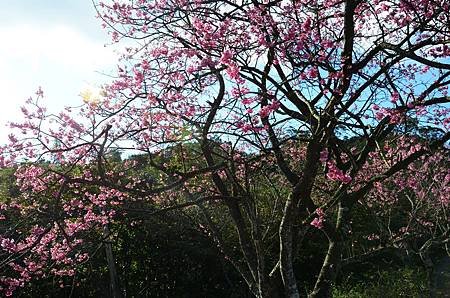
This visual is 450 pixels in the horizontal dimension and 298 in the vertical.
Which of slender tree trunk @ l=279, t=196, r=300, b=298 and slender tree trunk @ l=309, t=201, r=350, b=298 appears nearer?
slender tree trunk @ l=279, t=196, r=300, b=298

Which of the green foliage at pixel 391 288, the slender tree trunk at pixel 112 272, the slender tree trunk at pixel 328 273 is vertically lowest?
the green foliage at pixel 391 288

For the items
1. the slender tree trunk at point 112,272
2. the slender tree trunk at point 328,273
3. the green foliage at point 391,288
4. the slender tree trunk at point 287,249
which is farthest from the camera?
the slender tree trunk at point 112,272

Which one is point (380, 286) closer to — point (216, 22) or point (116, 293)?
point (116, 293)

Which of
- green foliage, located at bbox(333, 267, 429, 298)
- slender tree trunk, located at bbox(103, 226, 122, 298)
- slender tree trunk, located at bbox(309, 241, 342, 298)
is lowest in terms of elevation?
green foliage, located at bbox(333, 267, 429, 298)

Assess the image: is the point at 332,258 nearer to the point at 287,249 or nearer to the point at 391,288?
the point at 287,249

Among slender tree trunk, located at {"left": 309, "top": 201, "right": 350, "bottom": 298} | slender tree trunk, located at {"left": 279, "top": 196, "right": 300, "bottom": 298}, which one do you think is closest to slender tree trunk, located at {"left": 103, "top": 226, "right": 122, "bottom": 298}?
slender tree trunk, located at {"left": 309, "top": 201, "right": 350, "bottom": 298}

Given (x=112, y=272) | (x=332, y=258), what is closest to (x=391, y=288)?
(x=332, y=258)

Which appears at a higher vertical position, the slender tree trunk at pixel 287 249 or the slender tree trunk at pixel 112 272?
the slender tree trunk at pixel 112 272

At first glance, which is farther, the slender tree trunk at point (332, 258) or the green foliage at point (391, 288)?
the green foliage at point (391, 288)

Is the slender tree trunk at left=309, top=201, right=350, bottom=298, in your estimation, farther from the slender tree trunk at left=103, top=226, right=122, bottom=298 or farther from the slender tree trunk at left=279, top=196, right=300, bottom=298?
the slender tree trunk at left=103, top=226, right=122, bottom=298

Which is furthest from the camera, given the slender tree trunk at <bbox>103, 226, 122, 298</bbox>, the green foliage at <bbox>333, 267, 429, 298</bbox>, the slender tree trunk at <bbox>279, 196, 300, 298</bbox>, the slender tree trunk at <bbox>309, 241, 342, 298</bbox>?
the slender tree trunk at <bbox>103, 226, 122, 298</bbox>

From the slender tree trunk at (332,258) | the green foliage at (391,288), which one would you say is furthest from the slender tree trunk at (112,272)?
the slender tree trunk at (332,258)

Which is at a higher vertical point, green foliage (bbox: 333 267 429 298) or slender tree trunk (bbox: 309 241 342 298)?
slender tree trunk (bbox: 309 241 342 298)

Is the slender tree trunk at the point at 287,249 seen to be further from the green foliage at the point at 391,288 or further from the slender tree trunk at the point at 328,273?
the green foliage at the point at 391,288
